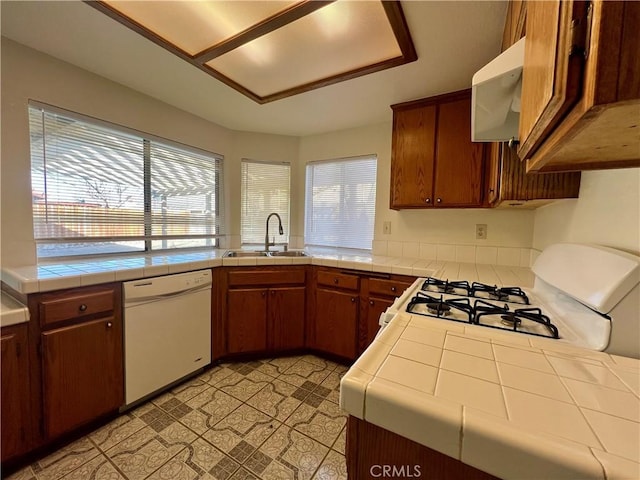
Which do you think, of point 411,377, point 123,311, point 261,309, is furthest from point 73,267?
point 411,377

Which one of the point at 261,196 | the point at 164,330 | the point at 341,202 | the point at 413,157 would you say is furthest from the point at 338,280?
Result: the point at 261,196

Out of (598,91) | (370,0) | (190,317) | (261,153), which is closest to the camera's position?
(598,91)

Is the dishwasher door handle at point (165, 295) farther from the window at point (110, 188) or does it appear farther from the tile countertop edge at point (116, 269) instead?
the window at point (110, 188)

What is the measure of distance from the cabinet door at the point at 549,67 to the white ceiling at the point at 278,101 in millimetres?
859

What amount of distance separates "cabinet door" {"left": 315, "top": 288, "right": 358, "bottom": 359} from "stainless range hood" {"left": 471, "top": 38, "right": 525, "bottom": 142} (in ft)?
4.60

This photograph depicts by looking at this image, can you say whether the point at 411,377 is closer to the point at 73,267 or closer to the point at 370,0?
the point at 370,0

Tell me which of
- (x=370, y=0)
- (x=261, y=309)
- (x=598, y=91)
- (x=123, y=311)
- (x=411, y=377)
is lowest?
(x=261, y=309)

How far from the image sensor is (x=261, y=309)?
86.7 inches

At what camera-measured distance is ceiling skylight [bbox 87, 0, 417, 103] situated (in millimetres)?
1204

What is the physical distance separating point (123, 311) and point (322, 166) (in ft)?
7.15

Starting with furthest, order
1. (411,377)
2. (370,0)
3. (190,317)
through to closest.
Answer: (190,317), (370,0), (411,377)

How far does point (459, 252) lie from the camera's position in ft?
7.23

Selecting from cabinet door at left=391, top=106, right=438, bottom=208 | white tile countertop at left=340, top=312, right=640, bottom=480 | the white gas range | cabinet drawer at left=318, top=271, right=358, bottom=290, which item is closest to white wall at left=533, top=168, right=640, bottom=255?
the white gas range

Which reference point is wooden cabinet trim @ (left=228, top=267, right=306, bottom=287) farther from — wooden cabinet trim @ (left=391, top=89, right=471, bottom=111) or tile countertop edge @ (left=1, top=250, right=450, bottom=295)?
wooden cabinet trim @ (left=391, top=89, right=471, bottom=111)
